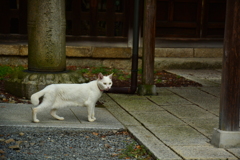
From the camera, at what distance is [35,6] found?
22.9 ft

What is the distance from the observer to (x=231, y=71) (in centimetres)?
467

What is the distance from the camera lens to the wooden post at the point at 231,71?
4.60m

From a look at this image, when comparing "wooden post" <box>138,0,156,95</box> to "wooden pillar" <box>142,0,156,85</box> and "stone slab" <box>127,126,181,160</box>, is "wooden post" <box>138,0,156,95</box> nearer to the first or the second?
"wooden pillar" <box>142,0,156,85</box>

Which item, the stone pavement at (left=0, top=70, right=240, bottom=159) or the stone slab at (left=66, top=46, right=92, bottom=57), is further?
the stone slab at (left=66, top=46, right=92, bottom=57)

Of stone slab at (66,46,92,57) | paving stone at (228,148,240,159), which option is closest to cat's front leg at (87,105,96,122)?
paving stone at (228,148,240,159)

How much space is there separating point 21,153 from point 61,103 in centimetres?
122

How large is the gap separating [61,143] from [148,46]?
326cm

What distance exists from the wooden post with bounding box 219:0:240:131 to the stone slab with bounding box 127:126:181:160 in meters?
0.75

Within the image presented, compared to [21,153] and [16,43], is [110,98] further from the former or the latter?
[16,43]

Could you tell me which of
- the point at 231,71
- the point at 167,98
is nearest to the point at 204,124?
the point at 231,71

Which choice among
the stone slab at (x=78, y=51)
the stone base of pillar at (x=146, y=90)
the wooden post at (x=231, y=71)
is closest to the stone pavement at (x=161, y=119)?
the stone base of pillar at (x=146, y=90)

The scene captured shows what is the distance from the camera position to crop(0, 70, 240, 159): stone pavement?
15.3 feet

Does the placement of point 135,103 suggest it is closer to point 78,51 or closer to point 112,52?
point 112,52

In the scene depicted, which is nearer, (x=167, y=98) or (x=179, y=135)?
(x=179, y=135)
